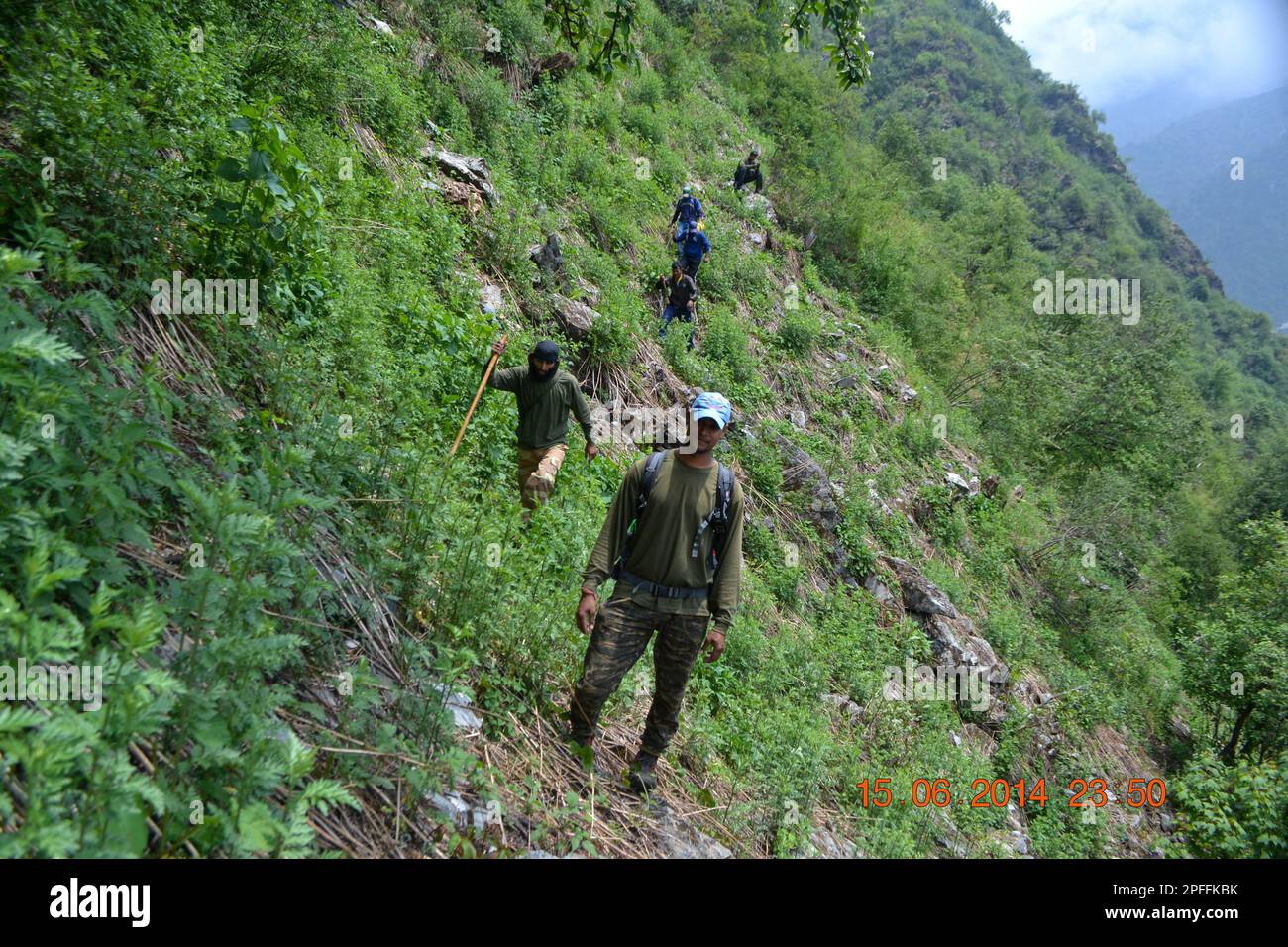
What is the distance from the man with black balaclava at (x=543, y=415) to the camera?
5.88 m

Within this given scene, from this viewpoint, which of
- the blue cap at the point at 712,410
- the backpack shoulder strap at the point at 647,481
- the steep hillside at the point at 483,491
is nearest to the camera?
the steep hillside at the point at 483,491

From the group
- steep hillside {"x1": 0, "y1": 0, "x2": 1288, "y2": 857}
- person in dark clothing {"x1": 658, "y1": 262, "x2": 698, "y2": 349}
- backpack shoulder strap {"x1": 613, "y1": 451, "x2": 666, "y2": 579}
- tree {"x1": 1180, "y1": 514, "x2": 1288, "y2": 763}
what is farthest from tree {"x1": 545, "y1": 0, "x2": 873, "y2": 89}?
tree {"x1": 1180, "y1": 514, "x2": 1288, "y2": 763}

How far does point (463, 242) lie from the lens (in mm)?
8656

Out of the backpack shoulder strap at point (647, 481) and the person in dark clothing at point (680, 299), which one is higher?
the person in dark clothing at point (680, 299)

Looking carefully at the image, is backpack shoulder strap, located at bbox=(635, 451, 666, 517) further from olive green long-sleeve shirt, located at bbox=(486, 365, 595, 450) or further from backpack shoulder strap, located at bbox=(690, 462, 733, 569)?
A: olive green long-sleeve shirt, located at bbox=(486, 365, 595, 450)

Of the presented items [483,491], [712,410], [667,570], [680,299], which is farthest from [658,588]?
[680,299]

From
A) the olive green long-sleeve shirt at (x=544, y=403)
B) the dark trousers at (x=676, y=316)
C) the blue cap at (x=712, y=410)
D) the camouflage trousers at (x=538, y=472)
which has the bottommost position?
the camouflage trousers at (x=538, y=472)

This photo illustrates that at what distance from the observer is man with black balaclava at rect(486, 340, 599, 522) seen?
5.88m

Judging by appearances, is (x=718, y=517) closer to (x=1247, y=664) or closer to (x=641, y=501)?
(x=641, y=501)

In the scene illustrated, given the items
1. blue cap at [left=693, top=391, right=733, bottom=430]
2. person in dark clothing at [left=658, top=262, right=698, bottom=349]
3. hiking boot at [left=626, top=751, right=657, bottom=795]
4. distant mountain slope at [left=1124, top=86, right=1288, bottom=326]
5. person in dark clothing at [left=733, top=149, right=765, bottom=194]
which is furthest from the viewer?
distant mountain slope at [left=1124, top=86, right=1288, bottom=326]

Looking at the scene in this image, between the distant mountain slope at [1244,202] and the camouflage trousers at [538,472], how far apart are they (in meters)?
163

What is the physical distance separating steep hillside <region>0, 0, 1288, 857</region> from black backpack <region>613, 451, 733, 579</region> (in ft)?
2.35
